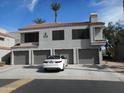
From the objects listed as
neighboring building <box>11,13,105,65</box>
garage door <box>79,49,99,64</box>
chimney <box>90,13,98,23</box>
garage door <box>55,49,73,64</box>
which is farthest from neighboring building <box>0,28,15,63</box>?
chimney <box>90,13,98,23</box>

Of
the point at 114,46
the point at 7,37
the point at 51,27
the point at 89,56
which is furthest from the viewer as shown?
the point at 114,46

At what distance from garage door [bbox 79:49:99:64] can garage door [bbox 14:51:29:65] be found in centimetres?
812

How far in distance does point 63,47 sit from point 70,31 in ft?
8.19

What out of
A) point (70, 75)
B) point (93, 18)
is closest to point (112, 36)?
point (93, 18)

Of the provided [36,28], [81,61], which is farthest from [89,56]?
[36,28]

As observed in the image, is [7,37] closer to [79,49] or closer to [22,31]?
[22,31]

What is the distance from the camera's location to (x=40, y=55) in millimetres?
32875

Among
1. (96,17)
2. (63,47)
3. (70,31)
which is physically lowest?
(63,47)

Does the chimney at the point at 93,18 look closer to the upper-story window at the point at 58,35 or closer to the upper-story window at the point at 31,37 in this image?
the upper-story window at the point at 58,35

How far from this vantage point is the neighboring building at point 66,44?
30984 millimetres

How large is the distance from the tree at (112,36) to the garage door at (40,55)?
21706 millimetres

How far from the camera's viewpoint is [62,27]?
32.5m

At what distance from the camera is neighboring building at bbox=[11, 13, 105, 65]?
1220 inches

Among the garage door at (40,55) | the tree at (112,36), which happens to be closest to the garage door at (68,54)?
the garage door at (40,55)
